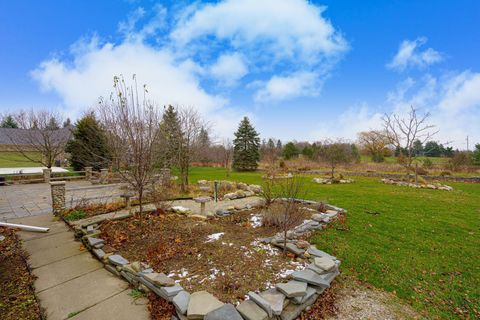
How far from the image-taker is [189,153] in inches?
405

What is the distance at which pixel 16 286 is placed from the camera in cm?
266

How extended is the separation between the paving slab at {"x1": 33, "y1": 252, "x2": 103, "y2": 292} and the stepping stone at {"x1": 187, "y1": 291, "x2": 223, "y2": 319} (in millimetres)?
2011

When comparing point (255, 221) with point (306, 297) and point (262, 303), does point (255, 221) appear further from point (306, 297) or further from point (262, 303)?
point (262, 303)

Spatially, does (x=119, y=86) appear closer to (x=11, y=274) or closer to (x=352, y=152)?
(x=11, y=274)

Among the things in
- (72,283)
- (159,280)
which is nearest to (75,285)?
(72,283)

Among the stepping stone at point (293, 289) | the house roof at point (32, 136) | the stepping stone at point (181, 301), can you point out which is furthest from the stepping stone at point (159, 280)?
the house roof at point (32, 136)

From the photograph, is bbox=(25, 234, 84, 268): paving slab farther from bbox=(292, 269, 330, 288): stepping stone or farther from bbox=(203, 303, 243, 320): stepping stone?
bbox=(292, 269, 330, 288): stepping stone

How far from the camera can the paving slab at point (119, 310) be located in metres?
2.15

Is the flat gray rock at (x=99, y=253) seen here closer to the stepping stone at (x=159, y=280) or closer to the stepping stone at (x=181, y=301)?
the stepping stone at (x=159, y=280)

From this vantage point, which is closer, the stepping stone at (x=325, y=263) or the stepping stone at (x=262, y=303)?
the stepping stone at (x=262, y=303)

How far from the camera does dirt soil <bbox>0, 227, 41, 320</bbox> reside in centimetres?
221

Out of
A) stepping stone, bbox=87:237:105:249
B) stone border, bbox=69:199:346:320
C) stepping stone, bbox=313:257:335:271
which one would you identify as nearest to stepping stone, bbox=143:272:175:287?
stone border, bbox=69:199:346:320

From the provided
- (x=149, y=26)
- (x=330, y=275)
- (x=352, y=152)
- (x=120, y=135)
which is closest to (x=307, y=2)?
(x=149, y=26)

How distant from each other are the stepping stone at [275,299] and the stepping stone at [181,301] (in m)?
0.81
